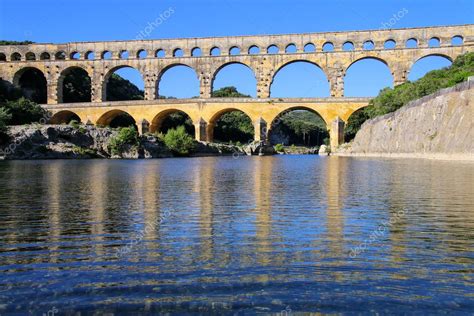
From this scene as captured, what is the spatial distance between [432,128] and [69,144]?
73.8ft

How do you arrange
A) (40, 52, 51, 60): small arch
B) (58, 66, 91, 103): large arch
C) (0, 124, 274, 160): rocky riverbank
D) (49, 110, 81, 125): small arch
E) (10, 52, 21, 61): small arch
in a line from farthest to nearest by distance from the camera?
(10, 52, 21, 61): small arch < (40, 52, 51, 60): small arch < (58, 66, 91, 103): large arch < (49, 110, 81, 125): small arch < (0, 124, 274, 160): rocky riverbank

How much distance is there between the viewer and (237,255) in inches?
170

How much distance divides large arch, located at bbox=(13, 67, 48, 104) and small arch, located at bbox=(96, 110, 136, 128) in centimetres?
1014

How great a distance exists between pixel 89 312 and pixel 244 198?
19.1ft

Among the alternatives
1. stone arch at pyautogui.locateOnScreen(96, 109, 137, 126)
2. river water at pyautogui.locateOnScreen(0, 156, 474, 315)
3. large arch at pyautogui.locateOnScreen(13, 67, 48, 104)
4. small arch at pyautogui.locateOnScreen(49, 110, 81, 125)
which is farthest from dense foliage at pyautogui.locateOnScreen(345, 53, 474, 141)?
large arch at pyautogui.locateOnScreen(13, 67, 48, 104)

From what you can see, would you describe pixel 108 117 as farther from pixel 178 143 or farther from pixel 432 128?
pixel 432 128

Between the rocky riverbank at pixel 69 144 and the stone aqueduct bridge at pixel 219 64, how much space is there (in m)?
12.9

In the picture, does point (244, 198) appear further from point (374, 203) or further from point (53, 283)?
point (53, 283)

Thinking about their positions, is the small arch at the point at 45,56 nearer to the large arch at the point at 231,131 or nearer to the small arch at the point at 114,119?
the small arch at the point at 114,119

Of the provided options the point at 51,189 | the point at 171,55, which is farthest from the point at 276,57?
the point at 51,189

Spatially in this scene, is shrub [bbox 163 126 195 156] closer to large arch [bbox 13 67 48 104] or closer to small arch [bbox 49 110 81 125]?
small arch [bbox 49 110 81 125]

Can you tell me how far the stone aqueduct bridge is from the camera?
4847 cm

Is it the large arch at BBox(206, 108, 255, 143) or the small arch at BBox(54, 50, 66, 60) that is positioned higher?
the small arch at BBox(54, 50, 66, 60)

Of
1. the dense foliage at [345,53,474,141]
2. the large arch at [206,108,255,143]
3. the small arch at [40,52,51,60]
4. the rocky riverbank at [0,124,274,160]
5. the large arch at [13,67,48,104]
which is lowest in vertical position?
the rocky riverbank at [0,124,274,160]
